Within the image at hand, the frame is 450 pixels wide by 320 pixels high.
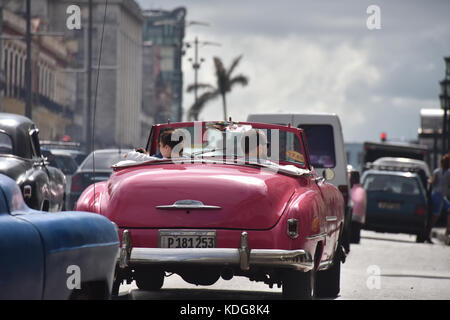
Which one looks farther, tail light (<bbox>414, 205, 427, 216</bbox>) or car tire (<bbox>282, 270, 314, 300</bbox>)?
tail light (<bbox>414, 205, 427, 216</bbox>)

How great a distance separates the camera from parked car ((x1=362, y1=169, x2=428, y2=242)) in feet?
88.1

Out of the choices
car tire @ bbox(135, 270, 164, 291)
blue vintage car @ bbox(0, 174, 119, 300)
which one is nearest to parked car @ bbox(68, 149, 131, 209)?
car tire @ bbox(135, 270, 164, 291)

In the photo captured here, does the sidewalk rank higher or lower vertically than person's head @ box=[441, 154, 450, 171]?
lower

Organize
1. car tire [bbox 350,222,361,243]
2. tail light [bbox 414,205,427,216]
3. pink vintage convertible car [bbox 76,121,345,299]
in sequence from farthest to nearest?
tail light [bbox 414,205,427,216]
car tire [bbox 350,222,361,243]
pink vintage convertible car [bbox 76,121,345,299]

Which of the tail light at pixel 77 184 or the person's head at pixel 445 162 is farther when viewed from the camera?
the person's head at pixel 445 162

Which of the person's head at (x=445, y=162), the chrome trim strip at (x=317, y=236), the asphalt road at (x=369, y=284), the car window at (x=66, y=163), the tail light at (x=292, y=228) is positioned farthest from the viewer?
the car window at (x=66, y=163)

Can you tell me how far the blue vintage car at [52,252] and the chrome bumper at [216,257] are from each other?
2.17m

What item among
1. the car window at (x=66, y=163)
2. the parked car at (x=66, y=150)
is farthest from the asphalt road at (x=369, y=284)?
the parked car at (x=66, y=150)

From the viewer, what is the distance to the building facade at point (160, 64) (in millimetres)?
169625

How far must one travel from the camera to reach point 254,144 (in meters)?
10.3

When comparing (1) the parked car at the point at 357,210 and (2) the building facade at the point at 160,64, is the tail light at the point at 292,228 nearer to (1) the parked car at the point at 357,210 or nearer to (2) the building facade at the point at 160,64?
(1) the parked car at the point at 357,210

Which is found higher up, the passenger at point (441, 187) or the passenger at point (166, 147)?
the passenger at point (166, 147)

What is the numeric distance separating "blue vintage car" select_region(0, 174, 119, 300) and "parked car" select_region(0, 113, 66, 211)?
7905 mm

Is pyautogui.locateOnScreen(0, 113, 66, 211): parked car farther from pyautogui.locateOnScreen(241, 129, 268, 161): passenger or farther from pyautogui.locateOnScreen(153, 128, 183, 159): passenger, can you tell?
pyautogui.locateOnScreen(241, 129, 268, 161): passenger
